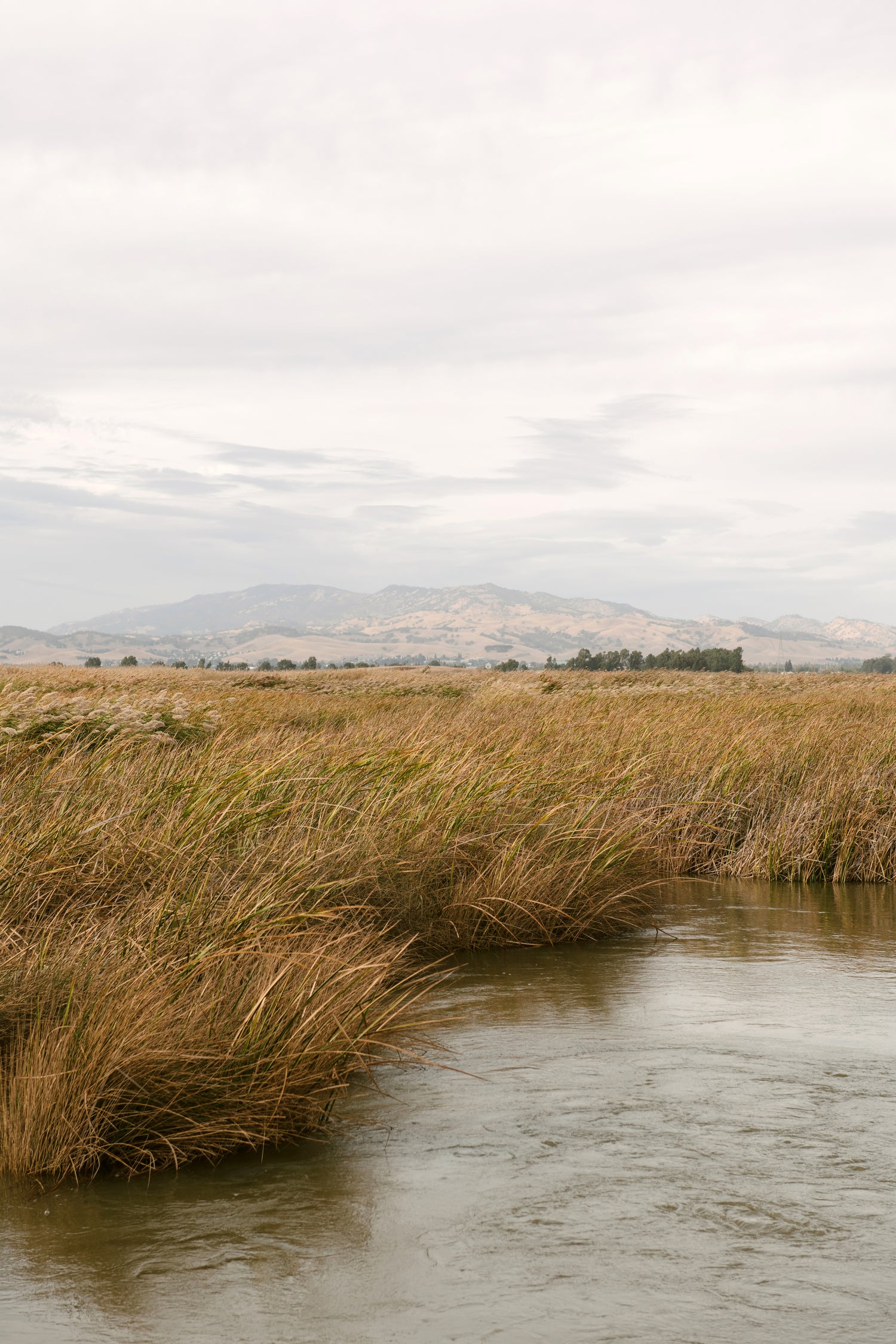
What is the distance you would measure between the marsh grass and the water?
1.14ft

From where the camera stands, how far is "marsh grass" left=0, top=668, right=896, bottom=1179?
4.60 meters

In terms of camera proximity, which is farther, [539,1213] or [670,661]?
[670,661]

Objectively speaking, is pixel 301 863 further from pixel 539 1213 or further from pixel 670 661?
pixel 670 661

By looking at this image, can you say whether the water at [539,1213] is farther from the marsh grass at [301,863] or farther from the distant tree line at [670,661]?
the distant tree line at [670,661]

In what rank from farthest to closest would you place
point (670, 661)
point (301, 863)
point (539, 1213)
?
point (670, 661)
point (301, 863)
point (539, 1213)

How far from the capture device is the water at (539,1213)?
11.3ft

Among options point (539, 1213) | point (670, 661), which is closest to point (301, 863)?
point (539, 1213)

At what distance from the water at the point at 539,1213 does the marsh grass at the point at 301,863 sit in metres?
0.35

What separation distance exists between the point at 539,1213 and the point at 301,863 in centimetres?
354

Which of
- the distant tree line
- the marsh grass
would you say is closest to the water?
the marsh grass

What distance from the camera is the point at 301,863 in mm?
7289

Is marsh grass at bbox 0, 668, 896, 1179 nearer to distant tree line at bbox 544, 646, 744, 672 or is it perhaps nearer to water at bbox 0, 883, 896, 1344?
water at bbox 0, 883, 896, 1344

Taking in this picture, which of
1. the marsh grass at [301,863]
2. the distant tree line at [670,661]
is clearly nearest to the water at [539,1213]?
the marsh grass at [301,863]

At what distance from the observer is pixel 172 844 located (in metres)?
7.36
